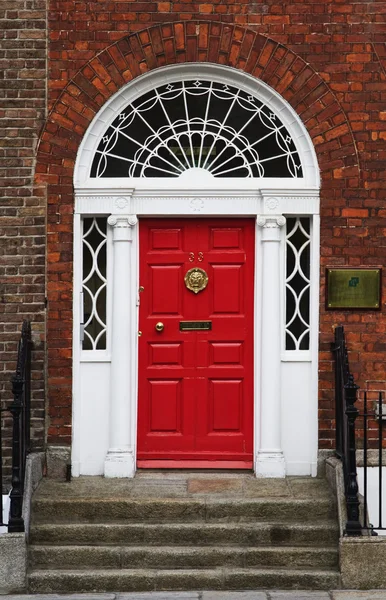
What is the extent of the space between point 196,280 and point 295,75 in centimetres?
189

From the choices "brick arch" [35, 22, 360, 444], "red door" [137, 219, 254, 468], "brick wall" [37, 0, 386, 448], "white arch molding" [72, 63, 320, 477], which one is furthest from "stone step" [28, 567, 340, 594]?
"brick arch" [35, 22, 360, 444]

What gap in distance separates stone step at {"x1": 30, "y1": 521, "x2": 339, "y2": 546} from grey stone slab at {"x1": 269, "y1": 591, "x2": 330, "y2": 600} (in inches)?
17.4

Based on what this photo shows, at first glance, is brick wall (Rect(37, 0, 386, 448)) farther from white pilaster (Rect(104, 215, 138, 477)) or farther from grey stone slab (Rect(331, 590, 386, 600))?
grey stone slab (Rect(331, 590, 386, 600))

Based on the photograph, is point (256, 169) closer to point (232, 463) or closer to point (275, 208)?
point (275, 208)

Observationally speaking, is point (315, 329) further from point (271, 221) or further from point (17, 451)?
point (17, 451)

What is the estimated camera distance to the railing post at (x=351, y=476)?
6.64 metres

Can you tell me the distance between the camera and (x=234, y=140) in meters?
7.88

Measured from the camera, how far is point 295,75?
770 cm

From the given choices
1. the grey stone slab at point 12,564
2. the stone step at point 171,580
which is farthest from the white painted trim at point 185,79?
the stone step at point 171,580

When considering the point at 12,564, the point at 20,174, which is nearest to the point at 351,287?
the point at 20,174

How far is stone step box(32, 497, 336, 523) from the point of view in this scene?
7074mm

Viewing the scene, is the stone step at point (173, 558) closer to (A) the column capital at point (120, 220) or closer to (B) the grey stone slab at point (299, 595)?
(B) the grey stone slab at point (299, 595)

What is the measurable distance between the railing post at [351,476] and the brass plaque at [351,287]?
110 centimetres

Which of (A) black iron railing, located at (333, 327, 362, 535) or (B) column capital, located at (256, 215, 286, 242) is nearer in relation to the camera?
(A) black iron railing, located at (333, 327, 362, 535)
